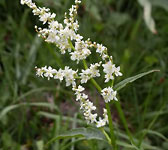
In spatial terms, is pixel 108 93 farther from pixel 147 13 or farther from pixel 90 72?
pixel 147 13

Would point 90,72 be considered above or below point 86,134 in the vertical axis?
above

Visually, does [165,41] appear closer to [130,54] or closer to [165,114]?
[130,54]

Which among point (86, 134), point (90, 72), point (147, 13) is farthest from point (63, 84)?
point (90, 72)

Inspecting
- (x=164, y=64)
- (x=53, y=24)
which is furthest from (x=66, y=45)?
(x=164, y=64)

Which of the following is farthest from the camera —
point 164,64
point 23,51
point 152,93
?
point 23,51

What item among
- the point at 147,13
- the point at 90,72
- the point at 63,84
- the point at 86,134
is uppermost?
the point at 147,13

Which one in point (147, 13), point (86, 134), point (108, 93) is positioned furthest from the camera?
point (147, 13)

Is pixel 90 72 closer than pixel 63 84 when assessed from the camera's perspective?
Yes

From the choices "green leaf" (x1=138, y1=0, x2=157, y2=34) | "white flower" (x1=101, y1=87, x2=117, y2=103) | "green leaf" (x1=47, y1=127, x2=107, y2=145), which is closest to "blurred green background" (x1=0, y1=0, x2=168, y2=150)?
"green leaf" (x1=138, y1=0, x2=157, y2=34)

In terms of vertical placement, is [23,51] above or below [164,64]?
above
